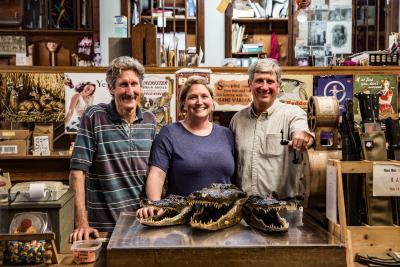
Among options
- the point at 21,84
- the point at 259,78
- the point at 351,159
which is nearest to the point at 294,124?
the point at 259,78

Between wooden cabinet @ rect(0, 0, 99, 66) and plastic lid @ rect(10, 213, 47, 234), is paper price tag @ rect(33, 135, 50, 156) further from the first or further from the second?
wooden cabinet @ rect(0, 0, 99, 66)

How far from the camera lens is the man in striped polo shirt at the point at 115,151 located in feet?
7.87

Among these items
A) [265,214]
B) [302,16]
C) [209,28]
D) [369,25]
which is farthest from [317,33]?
[265,214]

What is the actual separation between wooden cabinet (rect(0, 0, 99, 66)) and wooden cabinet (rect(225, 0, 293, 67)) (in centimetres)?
178

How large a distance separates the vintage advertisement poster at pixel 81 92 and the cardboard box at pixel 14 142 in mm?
343

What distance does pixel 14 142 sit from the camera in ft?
12.5

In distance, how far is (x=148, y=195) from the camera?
2.39m

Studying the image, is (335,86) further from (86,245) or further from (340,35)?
(340,35)

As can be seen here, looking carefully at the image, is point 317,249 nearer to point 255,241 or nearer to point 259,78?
point 255,241

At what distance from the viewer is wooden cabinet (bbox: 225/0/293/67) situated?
695 centimetres

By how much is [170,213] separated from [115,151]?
65cm

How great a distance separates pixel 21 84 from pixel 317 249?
2.87 m

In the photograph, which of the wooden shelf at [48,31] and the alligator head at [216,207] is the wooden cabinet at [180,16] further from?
the alligator head at [216,207]

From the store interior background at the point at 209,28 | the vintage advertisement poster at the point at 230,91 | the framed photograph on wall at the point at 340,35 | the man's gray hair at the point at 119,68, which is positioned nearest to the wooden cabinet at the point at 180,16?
the store interior background at the point at 209,28
